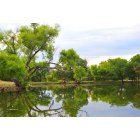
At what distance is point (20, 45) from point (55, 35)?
9.50 ft

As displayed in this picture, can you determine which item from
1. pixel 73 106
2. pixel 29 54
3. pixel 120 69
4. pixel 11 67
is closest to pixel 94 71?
pixel 120 69

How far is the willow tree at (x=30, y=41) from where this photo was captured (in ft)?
82.1

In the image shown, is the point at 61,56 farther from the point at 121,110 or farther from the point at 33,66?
the point at 121,110

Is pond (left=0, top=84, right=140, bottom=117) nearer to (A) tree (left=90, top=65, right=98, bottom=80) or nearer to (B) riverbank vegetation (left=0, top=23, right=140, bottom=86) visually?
(B) riverbank vegetation (left=0, top=23, right=140, bottom=86)

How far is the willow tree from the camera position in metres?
25.0

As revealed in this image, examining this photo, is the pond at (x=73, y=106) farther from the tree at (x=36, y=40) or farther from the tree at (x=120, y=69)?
the tree at (x=120, y=69)

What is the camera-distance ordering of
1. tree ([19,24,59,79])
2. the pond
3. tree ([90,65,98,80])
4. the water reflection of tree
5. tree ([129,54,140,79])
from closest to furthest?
the pond < the water reflection of tree < tree ([19,24,59,79]) < tree ([129,54,140,79]) < tree ([90,65,98,80])

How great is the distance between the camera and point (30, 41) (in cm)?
2489

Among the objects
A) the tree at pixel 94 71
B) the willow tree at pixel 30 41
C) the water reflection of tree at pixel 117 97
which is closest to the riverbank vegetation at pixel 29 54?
the willow tree at pixel 30 41

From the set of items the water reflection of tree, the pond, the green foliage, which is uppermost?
the green foliage

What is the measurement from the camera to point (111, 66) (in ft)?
151

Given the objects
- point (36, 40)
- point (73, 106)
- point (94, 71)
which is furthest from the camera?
point (94, 71)

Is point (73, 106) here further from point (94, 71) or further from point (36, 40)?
point (94, 71)

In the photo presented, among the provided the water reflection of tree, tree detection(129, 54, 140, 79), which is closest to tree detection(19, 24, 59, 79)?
the water reflection of tree
